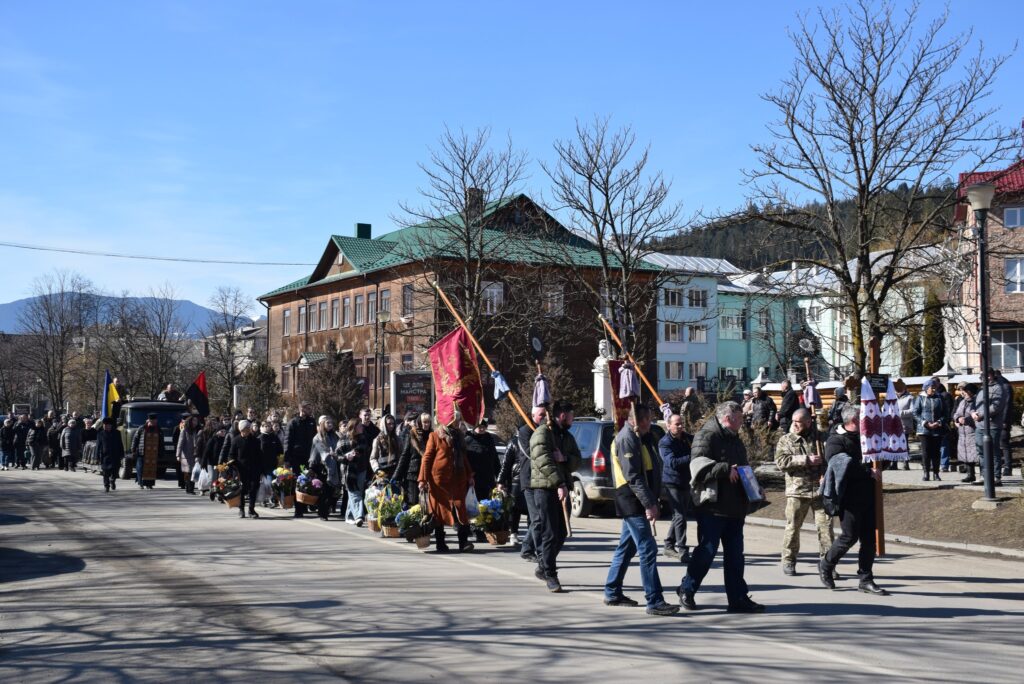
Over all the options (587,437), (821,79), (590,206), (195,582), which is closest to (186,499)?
(587,437)

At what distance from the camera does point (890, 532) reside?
1733 cm

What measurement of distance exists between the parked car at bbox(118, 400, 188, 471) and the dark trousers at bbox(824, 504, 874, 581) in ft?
85.3

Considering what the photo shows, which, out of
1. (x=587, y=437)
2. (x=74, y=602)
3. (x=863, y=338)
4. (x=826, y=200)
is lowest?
(x=74, y=602)

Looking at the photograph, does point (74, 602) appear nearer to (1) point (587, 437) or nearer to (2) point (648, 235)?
(1) point (587, 437)

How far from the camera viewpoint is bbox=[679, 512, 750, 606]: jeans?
9.92 m

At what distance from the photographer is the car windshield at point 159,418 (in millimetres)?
34875

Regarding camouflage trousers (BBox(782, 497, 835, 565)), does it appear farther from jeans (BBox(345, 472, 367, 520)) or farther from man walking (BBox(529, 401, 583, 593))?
jeans (BBox(345, 472, 367, 520))

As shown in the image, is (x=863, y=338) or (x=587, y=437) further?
(x=863, y=338)

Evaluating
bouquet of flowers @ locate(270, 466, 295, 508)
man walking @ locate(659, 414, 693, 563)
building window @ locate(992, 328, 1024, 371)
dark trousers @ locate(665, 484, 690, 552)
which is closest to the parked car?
bouquet of flowers @ locate(270, 466, 295, 508)

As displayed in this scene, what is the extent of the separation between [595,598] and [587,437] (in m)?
9.39

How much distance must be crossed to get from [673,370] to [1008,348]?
26.3 metres

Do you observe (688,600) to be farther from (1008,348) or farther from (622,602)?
(1008,348)

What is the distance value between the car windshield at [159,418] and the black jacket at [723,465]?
2730 centimetres

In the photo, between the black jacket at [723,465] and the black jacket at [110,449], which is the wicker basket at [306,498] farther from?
the black jacket at [723,465]
